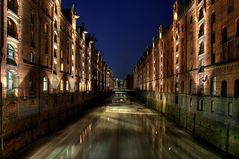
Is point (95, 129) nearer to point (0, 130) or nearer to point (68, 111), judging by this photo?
point (68, 111)

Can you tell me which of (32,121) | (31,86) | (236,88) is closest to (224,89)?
(236,88)

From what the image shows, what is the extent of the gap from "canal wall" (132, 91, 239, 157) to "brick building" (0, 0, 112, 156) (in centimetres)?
1570

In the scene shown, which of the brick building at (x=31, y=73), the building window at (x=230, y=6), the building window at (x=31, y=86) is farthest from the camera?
the building window at (x=31, y=86)

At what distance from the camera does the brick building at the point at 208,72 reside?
18.2m

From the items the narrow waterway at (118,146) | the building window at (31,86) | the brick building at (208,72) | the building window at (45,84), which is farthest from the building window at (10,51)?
the brick building at (208,72)

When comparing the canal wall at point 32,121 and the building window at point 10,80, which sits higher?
the building window at point 10,80

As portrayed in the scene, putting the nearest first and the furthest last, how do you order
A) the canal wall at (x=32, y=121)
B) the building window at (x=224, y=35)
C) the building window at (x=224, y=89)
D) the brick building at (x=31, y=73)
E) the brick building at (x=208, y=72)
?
the canal wall at (x=32, y=121), the brick building at (x=31, y=73), the brick building at (x=208, y=72), the building window at (x=224, y=89), the building window at (x=224, y=35)

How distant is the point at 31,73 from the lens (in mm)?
23594

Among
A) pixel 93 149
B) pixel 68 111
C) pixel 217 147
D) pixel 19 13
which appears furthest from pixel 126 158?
pixel 68 111

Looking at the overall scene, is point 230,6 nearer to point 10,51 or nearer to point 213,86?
point 213,86

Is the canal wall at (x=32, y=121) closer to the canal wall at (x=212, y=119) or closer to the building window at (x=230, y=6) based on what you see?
the canal wall at (x=212, y=119)

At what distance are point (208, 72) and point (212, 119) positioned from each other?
4735 mm

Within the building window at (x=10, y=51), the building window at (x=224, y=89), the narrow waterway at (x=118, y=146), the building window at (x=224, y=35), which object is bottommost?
the narrow waterway at (x=118, y=146)

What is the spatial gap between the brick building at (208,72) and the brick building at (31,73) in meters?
15.8
